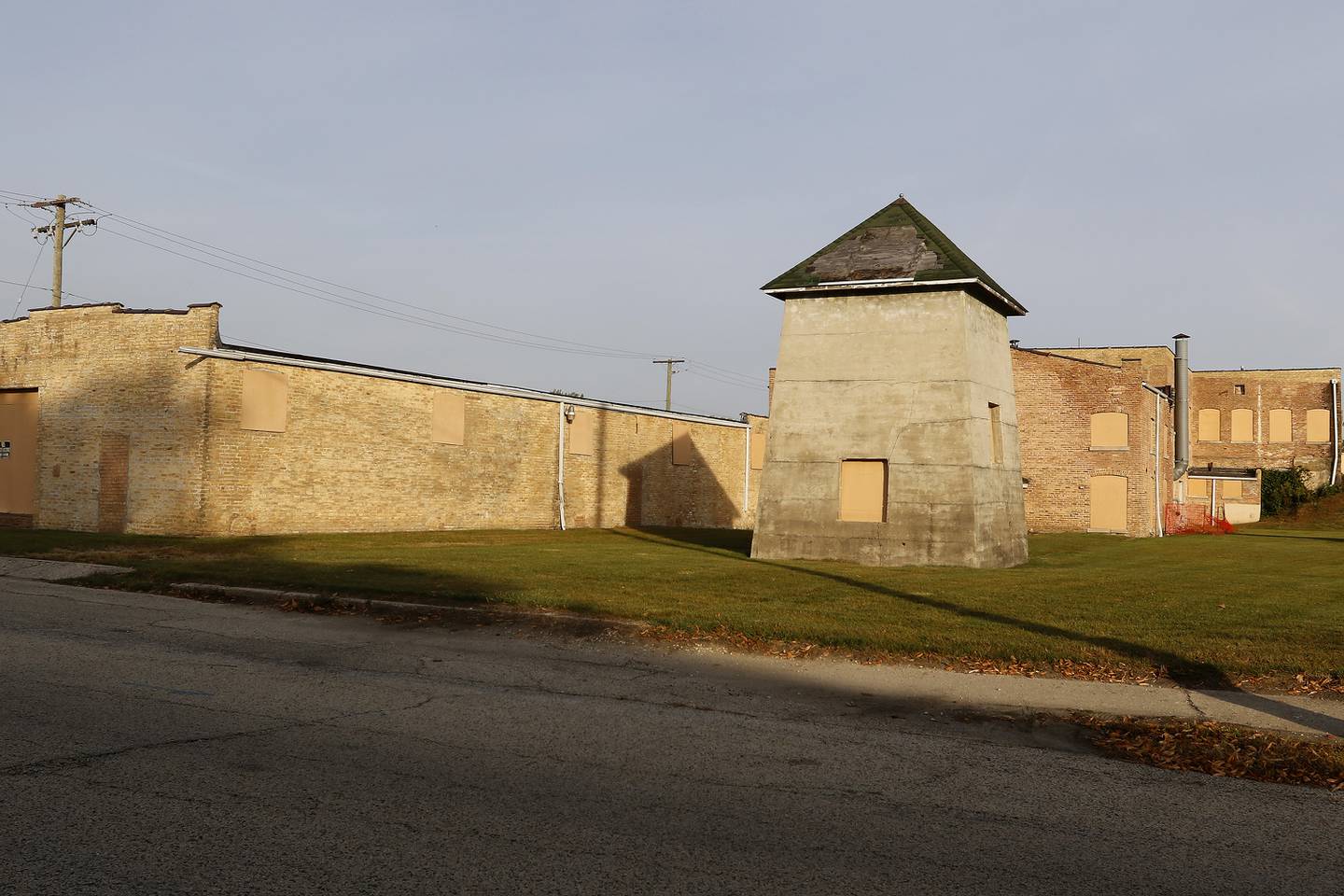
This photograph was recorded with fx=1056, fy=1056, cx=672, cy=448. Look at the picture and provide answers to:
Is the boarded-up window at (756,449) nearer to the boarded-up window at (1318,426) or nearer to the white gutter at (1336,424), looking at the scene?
the boarded-up window at (1318,426)

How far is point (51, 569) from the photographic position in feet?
53.4

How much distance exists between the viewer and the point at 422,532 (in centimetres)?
2894

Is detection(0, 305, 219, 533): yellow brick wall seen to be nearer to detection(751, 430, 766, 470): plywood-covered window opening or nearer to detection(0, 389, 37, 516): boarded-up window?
detection(0, 389, 37, 516): boarded-up window

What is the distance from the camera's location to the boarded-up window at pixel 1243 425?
2463 inches

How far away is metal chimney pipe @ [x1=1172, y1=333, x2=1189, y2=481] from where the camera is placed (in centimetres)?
4647

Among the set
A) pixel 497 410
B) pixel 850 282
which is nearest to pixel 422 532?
pixel 497 410

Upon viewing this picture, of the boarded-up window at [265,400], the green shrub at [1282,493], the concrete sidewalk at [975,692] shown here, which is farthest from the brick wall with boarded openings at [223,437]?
the green shrub at [1282,493]

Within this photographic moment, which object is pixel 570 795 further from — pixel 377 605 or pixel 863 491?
pixel 863 491

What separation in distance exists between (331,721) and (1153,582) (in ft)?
50.5

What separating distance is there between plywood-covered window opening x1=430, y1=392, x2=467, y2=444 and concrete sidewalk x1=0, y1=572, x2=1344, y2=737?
65.4 ft

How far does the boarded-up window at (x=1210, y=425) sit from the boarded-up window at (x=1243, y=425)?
76 centimetres

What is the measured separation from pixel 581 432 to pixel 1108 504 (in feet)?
63.8

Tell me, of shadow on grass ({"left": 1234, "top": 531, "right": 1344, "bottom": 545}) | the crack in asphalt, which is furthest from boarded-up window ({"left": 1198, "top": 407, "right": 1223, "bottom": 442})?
the crack in asphalt

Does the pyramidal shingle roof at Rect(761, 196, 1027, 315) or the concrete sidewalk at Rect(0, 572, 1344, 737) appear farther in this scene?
the pyramidal shingle roof at Rect(761, 196, 1027, 315)
